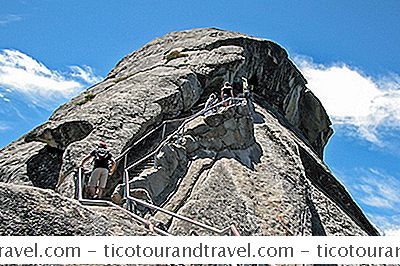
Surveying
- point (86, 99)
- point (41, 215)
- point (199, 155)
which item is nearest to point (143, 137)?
point (199, 155)

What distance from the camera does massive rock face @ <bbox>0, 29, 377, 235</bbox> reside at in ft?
73.3

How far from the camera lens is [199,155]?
2522 centimetres

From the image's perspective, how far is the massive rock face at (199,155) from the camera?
879 inches

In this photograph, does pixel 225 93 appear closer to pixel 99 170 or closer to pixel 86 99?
pixel 86 99

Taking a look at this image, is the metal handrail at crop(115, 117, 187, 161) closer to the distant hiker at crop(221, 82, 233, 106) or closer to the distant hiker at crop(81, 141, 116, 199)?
the distant hiker at crop(221, 82, 233, 106)

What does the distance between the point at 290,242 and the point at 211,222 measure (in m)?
11.8

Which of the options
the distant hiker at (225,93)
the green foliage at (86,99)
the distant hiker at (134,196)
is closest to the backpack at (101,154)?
the distant hiker at (134,196)

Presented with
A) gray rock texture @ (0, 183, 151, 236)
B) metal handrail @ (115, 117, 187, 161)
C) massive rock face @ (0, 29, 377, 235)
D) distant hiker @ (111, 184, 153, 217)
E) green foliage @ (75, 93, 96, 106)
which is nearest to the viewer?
gray rock texture @ (0, 183, 151, 236)

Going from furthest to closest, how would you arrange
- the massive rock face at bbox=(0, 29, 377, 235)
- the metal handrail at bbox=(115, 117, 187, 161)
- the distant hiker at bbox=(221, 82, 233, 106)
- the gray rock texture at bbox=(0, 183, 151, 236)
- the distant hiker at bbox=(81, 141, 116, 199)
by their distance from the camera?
the distant hiker at bbox=(221, 82, 233, 106), the metal handrail at bbox=(115, 117, 187, 161), the massive rock face at bbox=(0, 29, 377, 235), the distant hiker at bbox=(81, 141, 116, 199), the gray rock texture at bbox=(0, 183, 151, 236)

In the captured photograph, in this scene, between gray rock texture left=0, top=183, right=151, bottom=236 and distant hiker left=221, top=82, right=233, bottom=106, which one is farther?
distant hiker left=221, top=82, right=233, bottom=106

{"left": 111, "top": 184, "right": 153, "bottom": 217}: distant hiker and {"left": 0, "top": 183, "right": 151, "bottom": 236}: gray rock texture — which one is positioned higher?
{"left": 111, "top": 184, "right": 153, "bottom": 217}: distant hiker

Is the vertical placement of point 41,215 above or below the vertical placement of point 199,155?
below

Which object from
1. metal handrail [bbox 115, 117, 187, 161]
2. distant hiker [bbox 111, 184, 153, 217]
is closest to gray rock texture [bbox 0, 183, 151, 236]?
distant hiker [bbox 111, 184, 153, 217]

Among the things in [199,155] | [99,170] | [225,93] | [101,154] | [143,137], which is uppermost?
[225,93]
